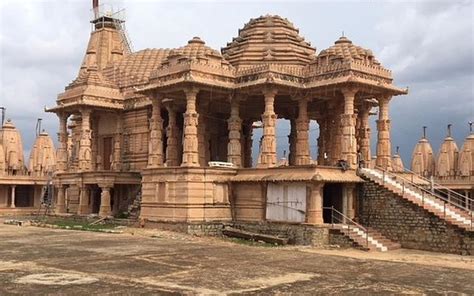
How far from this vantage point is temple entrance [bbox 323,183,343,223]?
98.1 ft

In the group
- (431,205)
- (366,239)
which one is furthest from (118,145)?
(431,205)

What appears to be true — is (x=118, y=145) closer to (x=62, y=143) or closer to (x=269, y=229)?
(x=62, y=143)

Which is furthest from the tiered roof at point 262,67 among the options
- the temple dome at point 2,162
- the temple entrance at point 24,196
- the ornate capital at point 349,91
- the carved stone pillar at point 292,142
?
the temple entrance at point 24,196

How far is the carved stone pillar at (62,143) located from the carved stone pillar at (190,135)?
14.2 meters

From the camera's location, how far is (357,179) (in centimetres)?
2919

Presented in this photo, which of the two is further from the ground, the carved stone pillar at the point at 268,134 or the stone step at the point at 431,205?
the carved stone pillar at the point at 268,134

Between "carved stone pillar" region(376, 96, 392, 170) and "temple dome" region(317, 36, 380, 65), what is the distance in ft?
7.78

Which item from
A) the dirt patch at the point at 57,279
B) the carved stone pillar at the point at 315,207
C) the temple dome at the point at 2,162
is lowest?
the dirt patch at the point at 57,279

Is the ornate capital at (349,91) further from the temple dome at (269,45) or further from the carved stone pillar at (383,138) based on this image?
the temple dome at (269,45)

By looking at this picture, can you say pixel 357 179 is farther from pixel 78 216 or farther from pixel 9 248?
pixel 78 216

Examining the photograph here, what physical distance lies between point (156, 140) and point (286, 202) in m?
8.66

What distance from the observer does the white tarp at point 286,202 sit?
92.5 ft

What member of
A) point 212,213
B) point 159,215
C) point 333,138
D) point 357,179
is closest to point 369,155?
point 333,138

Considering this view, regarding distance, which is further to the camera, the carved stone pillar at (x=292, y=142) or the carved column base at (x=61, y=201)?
the carved column base at (x=61, y=201)
